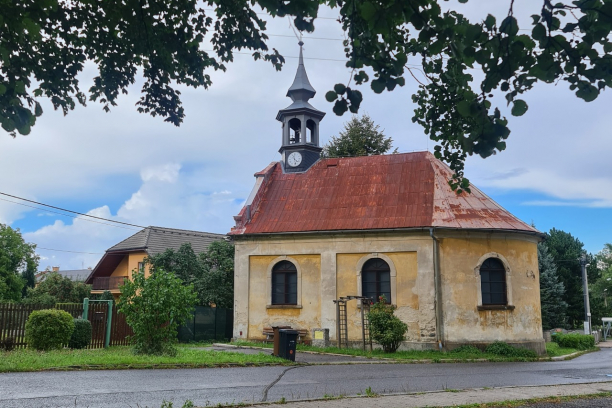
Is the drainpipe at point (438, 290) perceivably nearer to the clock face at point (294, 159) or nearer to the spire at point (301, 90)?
the clock face at point (294, 159)

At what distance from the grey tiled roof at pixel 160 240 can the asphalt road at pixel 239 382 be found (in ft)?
82.6

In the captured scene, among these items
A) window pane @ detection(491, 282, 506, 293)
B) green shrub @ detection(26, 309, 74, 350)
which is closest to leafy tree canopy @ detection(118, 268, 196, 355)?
green shrub @ detection(26, 309, 74, 350)

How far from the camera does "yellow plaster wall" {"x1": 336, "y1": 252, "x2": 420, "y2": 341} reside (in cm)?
2069

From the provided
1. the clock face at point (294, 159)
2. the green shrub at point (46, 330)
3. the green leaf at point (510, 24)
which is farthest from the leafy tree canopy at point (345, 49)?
the clock face at point (294, 159)

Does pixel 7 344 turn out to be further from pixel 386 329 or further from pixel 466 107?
pixel 466 107

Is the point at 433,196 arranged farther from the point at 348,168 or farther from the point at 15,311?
the point at 15,311

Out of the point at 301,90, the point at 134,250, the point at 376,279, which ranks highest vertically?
the point at 301,90

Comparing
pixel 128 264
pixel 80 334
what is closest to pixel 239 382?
pixel 80 334

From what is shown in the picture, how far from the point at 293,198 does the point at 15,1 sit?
19.5 metres

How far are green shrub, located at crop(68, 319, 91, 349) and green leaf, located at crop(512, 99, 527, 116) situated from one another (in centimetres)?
1636

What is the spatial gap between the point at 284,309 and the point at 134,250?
18267 mm

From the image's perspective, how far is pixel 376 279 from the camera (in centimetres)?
2159

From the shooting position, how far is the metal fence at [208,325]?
24.2m

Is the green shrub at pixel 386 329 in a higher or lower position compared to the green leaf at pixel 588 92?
lower
